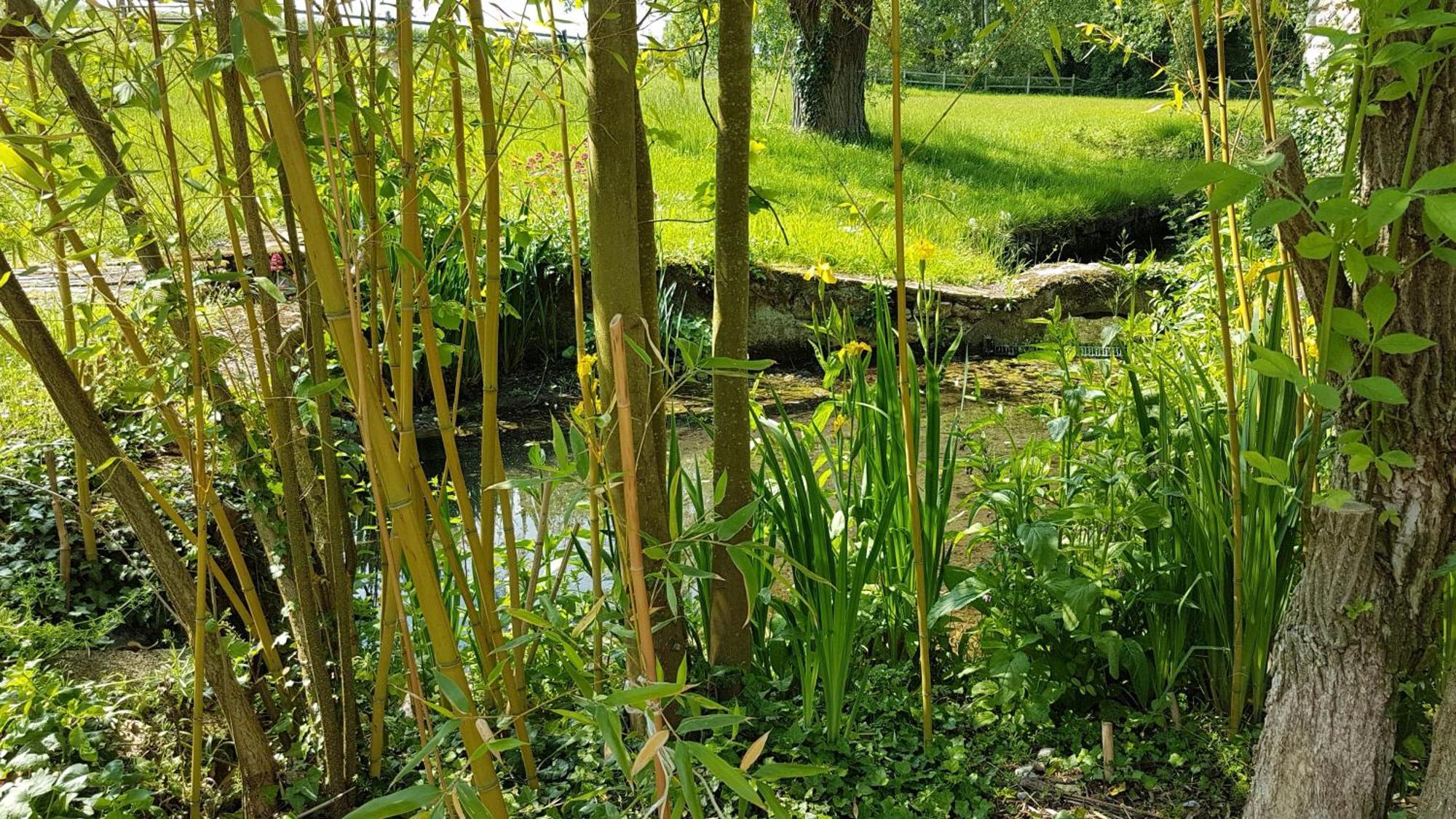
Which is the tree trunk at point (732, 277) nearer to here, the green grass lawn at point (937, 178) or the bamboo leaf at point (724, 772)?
the bamboo leaf at point (724, 772)

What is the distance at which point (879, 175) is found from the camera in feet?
32.4

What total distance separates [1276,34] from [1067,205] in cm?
865

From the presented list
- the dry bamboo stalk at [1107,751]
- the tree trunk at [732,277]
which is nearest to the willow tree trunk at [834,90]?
the tree trunk at [732,277]

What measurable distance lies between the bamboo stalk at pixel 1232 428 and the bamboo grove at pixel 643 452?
0.06 ft

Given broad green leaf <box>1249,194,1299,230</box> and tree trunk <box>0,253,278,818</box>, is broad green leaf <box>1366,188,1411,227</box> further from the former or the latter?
tree trunk <box>0,253,278,818</box>

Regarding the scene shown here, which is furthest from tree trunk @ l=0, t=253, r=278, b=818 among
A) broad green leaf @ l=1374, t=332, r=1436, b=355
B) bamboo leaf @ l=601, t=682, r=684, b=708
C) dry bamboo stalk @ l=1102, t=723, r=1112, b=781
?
broad green leaf @ l=1374, t=332, r=1436, b=355

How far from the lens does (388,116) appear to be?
1.47 meters

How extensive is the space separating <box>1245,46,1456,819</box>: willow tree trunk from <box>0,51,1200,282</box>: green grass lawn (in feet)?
2.39

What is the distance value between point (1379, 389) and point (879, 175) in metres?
9.00

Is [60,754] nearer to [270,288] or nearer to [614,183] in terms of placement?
[270,288]

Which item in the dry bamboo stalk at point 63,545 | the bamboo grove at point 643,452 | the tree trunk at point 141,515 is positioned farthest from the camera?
the dry bamboo stalk at point 63,545

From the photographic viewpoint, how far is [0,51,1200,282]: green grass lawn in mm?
4494

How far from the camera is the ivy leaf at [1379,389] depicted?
1.19 metres

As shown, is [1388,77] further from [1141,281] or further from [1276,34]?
[1141,281]
